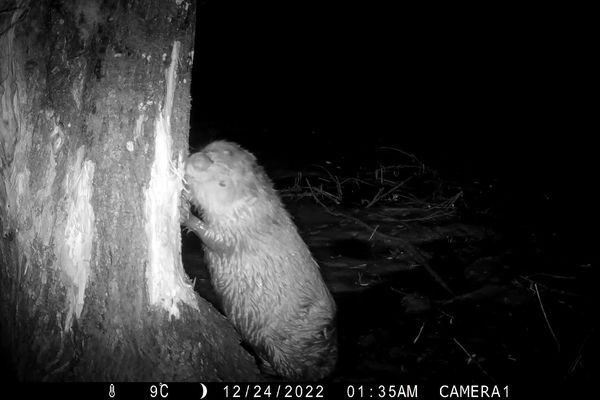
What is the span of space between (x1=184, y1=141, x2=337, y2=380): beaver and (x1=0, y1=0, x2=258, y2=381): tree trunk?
668 millimetres

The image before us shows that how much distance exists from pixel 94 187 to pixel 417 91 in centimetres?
1420

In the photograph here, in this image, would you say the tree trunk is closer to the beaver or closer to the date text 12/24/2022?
the date text 12/24/2022

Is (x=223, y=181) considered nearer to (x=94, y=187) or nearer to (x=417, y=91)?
(x=94, y=187)

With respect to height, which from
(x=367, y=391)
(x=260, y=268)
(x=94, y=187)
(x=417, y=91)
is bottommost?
(x=367, y=391)

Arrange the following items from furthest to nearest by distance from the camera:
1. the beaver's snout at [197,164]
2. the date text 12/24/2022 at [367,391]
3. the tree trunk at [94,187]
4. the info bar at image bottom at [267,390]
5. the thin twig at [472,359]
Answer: the beaver's snout at [197,164], the thin twig at [472,359], the date text 12/24/2022 at [367,391], the info bar at image bottom at [267,390], the tree trunk at [94,187]

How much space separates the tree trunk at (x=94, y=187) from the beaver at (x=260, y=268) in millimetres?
668

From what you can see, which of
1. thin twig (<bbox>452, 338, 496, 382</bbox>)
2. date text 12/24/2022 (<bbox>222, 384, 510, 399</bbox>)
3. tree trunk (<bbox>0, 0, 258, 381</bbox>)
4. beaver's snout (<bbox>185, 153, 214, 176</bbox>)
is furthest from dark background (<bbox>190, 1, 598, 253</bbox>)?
tree trunk (<bbox>0, 0, 258, 381</bbox>)

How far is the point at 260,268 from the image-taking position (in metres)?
3.31

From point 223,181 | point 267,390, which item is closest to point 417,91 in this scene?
point 223,181

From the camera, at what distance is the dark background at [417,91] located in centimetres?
842

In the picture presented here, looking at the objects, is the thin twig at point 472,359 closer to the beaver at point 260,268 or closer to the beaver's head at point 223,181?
the beaver at point 260,268

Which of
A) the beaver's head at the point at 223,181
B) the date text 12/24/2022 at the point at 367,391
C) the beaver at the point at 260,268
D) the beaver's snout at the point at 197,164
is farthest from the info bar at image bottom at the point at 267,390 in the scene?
the beaver's snout at the point at 197,164

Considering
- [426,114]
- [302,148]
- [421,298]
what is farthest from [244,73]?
[421,298]

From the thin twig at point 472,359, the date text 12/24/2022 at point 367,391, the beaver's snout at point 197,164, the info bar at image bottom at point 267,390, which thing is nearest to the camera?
the info bar at image bottom at point 267,390
